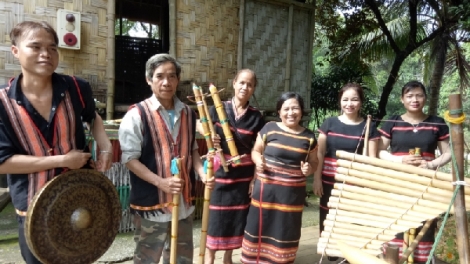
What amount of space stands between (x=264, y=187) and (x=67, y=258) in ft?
4.70

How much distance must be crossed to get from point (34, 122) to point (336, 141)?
2107 mm

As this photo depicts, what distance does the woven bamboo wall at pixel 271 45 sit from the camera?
562 cm

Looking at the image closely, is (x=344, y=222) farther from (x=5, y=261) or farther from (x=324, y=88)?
(x=324, y=88)

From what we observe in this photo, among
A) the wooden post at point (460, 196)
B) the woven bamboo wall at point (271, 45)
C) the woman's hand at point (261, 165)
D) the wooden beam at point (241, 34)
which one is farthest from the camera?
the woven bamboo wall at point (271, 45)

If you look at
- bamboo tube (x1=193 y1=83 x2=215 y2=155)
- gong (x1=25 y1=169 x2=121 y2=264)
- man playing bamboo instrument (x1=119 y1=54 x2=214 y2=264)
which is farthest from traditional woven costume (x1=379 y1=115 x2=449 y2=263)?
gong (x1=25 y1=169 x2=121 y2=264)

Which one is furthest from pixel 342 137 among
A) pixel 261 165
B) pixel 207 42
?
pixel 207 42

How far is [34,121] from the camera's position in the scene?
1751 millimetres

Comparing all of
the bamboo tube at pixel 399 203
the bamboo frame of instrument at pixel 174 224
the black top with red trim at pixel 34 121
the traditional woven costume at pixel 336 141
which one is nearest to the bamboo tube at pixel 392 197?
the bamboo tube at pixel 399 203

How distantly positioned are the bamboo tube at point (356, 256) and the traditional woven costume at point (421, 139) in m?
1.38

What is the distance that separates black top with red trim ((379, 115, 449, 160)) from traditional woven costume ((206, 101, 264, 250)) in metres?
1.06

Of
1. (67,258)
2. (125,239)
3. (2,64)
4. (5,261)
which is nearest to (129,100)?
(2,64)

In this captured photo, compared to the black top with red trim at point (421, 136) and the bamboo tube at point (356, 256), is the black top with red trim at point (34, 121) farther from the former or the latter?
the black top with red trim at point (421, 136)

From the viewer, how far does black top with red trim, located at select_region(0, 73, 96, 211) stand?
1.69 metres

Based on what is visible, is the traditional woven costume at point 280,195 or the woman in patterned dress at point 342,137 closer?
the traditional woven costume at point 280,195
